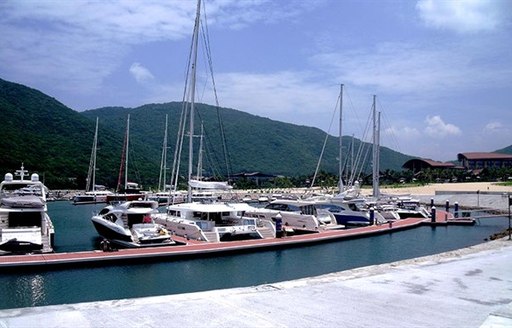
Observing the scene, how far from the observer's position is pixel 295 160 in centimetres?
19575

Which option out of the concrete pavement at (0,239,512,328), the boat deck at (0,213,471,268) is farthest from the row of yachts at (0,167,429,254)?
the concrete pavement at (0,239,512,328)

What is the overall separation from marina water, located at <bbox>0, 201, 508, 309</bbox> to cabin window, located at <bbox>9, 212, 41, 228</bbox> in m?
2.33

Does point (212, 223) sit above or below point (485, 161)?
below

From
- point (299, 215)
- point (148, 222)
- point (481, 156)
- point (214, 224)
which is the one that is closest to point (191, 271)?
point (214, 224)

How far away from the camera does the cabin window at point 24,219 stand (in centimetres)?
2303

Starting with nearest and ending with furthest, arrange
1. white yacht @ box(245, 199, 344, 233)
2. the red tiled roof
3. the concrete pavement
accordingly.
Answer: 1. the concrete pavement
2. white yacht @ box(245, 199, 344, 233)
3. the red tiled roof

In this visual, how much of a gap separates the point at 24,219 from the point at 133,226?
5255 mm

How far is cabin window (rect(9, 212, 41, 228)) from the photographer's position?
2303cm

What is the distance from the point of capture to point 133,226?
24.1 meters

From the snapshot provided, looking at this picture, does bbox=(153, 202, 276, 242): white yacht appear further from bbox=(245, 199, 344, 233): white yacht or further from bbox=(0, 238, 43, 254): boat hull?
bbox=(0, 238, 43, 254): boat hull

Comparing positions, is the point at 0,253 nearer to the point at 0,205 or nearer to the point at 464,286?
the point at 0,205

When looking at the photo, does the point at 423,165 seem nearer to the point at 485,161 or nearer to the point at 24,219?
the point at 485,161

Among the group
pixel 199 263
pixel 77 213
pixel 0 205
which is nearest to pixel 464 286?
pixel 199 263

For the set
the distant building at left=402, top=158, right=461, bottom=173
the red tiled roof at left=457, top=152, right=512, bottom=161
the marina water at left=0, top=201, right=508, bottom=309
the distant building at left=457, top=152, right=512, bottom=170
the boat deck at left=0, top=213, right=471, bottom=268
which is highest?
the red tiled roof at left=457, top=152, right=512, bottom=161
